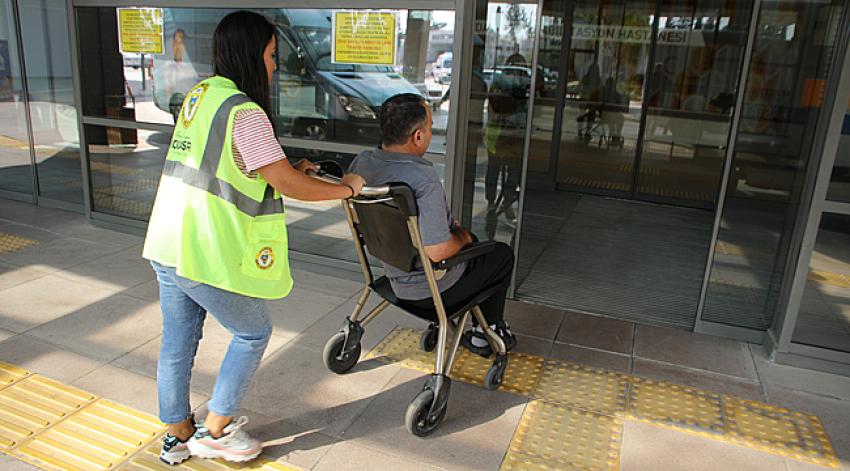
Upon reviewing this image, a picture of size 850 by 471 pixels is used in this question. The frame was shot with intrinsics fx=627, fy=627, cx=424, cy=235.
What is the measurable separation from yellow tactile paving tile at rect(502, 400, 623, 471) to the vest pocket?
47.2 inches

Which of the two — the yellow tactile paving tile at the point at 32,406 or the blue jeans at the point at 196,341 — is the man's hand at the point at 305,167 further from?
the yellow tactile paving tile at the point at 32,406

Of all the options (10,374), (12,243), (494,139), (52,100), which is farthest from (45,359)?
(52,100)

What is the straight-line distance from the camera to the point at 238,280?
2119mm

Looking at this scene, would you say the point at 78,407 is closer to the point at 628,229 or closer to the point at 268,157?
the point at 268,157

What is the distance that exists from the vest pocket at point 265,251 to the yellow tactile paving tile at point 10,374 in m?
1.63

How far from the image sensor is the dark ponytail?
6.77ft

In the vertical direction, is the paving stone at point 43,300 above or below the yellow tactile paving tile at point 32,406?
above

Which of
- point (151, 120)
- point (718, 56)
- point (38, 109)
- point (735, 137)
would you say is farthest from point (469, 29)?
point (718, 56)

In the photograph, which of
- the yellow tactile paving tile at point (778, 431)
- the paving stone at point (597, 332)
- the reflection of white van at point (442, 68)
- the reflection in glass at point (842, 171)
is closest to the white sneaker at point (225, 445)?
the paving stone at point (597, 332)

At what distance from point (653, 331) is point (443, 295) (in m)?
1.74

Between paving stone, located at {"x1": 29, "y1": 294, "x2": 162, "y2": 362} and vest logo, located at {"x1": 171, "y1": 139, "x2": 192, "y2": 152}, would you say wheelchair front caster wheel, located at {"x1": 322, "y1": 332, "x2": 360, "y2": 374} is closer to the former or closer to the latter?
paving stone, located at {"x1": 29, "y1": 294, "x2": 162, "y2": 362}

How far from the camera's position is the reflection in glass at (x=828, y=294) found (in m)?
3.35

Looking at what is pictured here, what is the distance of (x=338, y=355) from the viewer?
3.11m

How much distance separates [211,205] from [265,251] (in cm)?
24
